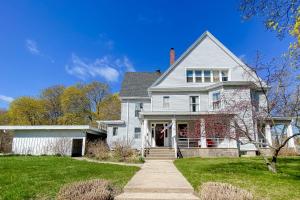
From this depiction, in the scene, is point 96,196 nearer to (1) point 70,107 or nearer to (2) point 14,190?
(2) point 14,190

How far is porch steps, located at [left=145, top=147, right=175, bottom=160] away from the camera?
17.0 metres

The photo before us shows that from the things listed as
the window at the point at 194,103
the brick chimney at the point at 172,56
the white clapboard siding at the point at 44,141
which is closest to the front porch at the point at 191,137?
the window at the point at 194,103

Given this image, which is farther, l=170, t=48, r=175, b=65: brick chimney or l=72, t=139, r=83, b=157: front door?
l=170, t=48, r=175, b=65: brick chimney

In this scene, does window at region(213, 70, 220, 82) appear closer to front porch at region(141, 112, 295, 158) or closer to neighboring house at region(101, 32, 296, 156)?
neighboring house at region(101, 32, 296, 156)

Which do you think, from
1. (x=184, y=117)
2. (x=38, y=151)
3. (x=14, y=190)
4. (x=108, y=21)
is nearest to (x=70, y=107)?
(x=38, y=151)

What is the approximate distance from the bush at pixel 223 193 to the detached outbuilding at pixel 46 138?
59.5 ft

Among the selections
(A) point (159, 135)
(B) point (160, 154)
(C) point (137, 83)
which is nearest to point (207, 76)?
(A) point (159, 135)

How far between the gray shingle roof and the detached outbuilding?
665 centimetres

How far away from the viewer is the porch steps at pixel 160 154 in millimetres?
17047

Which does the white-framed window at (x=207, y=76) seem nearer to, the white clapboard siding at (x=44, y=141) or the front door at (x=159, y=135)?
the front door at (x=159, y=135)

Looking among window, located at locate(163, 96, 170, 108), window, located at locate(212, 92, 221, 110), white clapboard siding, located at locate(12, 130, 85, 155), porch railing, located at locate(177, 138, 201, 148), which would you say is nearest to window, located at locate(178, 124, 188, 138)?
porch railing, located at locate(177, 138, 201, 148)

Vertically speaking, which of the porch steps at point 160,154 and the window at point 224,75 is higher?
the window at point 224,75

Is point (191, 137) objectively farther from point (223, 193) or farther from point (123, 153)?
point (223, 193)

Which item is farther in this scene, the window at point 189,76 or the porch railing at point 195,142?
the window at point 189,76
